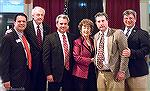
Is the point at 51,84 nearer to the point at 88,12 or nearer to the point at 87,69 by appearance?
the point at 87,69

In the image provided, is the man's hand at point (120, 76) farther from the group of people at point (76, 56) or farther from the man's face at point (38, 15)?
the man's face at point (38, 15)

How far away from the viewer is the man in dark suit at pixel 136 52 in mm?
2238

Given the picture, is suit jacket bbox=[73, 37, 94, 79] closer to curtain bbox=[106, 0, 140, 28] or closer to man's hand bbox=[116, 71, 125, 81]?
man's hand bbox=[116, 71, 125, 81]

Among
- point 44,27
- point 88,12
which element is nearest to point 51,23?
point 88,12

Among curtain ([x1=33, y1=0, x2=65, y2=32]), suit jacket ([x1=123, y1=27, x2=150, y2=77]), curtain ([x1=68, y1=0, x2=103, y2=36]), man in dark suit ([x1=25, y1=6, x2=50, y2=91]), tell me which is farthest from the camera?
curtain ([x1=33, y1=0, x2=65, y2=32])

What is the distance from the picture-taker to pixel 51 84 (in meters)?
2.31

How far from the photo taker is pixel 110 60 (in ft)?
7.33

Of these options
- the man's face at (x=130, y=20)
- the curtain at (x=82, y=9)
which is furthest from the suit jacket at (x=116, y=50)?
the curtain at (x=82, y=9)

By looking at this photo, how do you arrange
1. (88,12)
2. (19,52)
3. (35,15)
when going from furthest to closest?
(88,12) → (35,15) → (19,52)

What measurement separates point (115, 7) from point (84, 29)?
1172 millimetres

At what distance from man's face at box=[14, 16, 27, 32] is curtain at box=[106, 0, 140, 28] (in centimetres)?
146

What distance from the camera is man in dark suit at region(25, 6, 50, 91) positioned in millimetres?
2338

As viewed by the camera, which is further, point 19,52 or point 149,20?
point 149,20

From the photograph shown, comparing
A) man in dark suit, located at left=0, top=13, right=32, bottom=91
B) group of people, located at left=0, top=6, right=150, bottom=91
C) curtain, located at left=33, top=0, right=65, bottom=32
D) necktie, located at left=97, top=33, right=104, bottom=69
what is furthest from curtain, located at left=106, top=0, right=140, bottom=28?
man in dark suit, located at left=0, top=13, right=32, bottom=91
